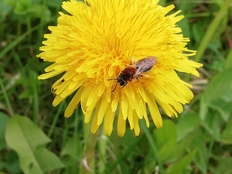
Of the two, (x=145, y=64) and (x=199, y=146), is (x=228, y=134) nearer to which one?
(x=199, y=146)

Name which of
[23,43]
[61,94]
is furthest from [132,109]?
[23,43]

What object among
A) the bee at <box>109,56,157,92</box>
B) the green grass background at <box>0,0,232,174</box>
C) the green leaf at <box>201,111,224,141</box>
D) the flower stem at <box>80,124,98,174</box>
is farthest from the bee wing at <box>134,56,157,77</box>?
the green leaf at <box>201,111,224,141</box>

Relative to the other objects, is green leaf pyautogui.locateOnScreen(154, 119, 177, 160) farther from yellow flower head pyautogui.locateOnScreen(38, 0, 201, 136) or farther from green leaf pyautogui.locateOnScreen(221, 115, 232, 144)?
yellow flower head pyautogui.locateOnScreen(38, 0, 201, 136)

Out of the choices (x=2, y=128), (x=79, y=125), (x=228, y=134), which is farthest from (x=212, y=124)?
(x=2, y=128)

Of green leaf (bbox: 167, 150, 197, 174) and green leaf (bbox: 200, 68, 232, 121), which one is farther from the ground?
green leaf (bbox: 200, 68, 232, 121)

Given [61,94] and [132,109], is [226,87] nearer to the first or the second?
[132,109]

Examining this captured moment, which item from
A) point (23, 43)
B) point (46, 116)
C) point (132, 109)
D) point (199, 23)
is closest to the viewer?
point (132, 109)
